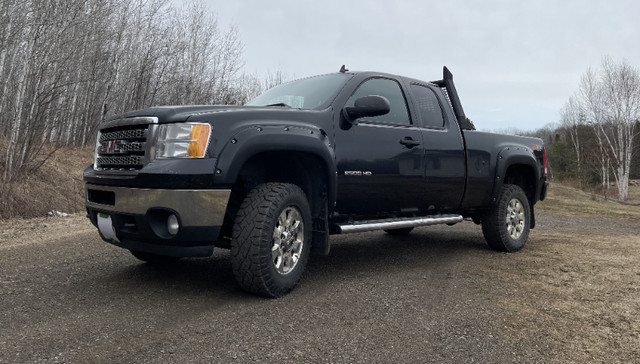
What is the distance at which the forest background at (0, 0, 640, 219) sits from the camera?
29.5ft

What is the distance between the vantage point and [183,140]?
10.3ft

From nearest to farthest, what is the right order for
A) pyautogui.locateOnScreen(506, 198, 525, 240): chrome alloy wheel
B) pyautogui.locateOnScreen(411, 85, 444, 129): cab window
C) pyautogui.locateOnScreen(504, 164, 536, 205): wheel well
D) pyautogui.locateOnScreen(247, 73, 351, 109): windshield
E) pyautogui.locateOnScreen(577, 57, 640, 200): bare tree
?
pyautogui.locateOnScreen(247, 73, 351, 109): windshield < pyautogui.locateOnScreen(411, 85, 444, 129): cab window < pyautogui.locateOnScreen(506, 198, 525, 240): chrome alloy wheel < pyautogui.locateOnScreen(504, 164, 536, 205): wheel well < pyautogui.locateOnScreen(577, 57, 640, 200): bare tree

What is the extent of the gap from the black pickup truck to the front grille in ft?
0.04

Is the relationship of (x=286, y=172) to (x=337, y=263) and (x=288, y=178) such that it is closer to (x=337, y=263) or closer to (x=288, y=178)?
(x=288, y=178)

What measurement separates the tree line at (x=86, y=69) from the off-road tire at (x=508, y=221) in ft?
24.6

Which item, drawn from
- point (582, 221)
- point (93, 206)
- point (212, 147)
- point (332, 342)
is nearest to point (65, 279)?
point (93, 206)

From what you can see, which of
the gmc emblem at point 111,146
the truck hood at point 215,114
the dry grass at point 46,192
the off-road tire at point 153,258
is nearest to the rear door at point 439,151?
the truck hood at point 215,114

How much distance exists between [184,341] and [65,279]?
195 cm

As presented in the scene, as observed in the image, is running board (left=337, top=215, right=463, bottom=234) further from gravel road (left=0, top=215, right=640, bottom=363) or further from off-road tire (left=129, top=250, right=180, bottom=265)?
off-road tire (left=129, top=250, right=180, bottom=265)

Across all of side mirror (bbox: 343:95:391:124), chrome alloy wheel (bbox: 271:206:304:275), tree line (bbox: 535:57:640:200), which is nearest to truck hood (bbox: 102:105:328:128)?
side mirror (bbox: 343:95:391:124)

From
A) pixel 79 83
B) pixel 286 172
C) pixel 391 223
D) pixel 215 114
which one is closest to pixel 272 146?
pixel 215 114

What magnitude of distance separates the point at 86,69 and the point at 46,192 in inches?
316

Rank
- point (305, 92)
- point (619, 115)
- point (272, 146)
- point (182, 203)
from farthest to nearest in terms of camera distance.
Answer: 1. point (619, 115)
2. point (305, 92)
3. point (272, 146)
4. point (182, 203)

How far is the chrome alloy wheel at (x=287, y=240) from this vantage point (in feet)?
11.3
